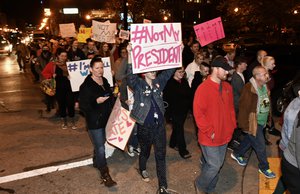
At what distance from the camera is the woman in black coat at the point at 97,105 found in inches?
191

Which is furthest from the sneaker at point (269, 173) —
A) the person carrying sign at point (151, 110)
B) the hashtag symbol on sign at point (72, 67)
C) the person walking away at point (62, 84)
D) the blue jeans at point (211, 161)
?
the person walking away at point (62, 84)

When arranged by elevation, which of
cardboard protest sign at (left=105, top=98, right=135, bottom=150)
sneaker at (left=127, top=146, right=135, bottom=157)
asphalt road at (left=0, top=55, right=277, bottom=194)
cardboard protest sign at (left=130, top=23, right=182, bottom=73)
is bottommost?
asphalt road at (left=0, top=55, right=277, bottom=194)

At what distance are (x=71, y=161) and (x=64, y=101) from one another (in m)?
2.27

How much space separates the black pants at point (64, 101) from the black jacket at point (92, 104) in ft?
10.7

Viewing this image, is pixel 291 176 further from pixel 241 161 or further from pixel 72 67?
pixel 72 67

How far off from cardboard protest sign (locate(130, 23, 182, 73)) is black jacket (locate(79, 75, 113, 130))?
77 cm

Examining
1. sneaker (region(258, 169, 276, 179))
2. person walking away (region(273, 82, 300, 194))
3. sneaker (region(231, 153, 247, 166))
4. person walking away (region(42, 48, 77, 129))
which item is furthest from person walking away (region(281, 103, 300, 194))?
person walking away (region(42, 48, 77, 129))

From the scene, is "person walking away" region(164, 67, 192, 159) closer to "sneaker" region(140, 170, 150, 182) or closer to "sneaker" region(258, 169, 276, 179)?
"sneaker" region(140, 170, 150, 182)

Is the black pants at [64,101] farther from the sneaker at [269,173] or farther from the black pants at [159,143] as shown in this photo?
the sneaker at [269,173]

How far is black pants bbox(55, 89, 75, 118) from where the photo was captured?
803 cm

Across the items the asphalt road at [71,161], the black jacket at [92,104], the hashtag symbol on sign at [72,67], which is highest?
the hashtag symbol on sign at [72,67]

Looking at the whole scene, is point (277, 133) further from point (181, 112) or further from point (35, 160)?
point (35, 160)

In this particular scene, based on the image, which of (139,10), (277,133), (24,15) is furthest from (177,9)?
(24,15)

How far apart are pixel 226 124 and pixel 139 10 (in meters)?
22.7
